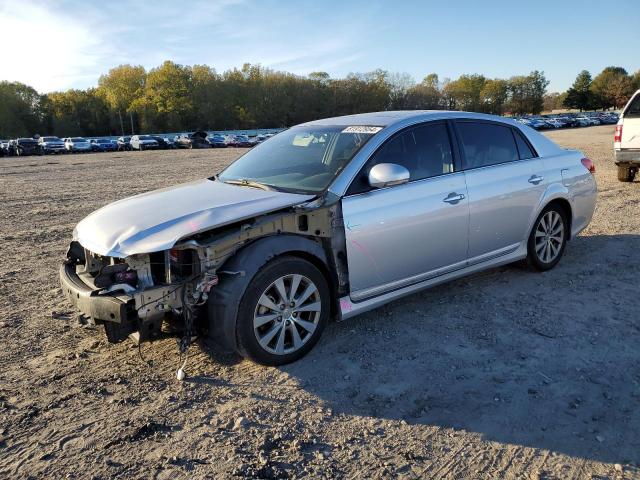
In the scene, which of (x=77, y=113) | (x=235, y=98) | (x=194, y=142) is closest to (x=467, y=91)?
(x=235, y=98)

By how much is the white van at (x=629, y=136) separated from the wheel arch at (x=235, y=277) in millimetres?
10213

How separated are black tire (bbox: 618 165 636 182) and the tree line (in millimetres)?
99893

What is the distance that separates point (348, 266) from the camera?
393 centimetres

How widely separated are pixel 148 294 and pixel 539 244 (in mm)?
4079

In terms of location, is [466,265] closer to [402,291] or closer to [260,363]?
[402,291]

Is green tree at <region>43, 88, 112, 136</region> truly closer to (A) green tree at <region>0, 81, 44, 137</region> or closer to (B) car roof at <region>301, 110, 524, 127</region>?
(A) green tree at <region>0, 81, 44, 137</region>

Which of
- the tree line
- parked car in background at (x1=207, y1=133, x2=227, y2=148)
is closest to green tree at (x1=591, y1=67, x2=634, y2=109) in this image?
the tree line

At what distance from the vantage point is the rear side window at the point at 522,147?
5.39 m

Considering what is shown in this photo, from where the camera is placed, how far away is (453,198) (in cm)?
453

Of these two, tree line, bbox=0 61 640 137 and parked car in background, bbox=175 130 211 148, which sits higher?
tree line, bbox=0 61 640 137

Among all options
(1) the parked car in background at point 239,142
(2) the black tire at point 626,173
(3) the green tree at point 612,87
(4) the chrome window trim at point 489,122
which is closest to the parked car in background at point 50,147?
(1) the parked car in background at point 239,142

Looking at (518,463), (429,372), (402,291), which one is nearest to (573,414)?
(518,463)

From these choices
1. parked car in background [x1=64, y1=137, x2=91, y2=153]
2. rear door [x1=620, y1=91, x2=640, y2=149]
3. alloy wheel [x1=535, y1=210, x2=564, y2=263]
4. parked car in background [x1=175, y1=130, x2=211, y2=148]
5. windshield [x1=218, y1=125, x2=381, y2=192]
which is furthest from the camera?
parked car in background [x1=175, y1=130, x2=211, y2=148]

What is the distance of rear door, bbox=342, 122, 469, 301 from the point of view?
3.98 m
